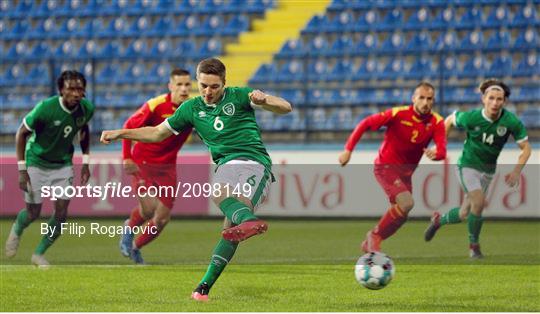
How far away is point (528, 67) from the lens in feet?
64.7

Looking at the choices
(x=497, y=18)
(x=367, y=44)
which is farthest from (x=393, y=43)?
(x=497, y=18)

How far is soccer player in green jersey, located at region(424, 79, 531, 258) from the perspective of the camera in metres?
12.5

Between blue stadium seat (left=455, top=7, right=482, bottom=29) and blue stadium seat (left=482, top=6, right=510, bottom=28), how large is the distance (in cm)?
15

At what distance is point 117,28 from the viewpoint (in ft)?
79.7

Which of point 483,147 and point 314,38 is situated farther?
point 314,38

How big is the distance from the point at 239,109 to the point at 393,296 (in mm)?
1915

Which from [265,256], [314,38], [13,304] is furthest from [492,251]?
[314,38]

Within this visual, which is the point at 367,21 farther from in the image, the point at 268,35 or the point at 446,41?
the point at 268,35

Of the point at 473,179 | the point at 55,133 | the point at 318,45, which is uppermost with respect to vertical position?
the point at 55,133

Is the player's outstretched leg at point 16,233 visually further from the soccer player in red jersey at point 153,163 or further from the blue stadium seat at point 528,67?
the blue stadium seat at point 528,67

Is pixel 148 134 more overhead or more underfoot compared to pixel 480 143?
more overhead

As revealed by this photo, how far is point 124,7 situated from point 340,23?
524 centimetres

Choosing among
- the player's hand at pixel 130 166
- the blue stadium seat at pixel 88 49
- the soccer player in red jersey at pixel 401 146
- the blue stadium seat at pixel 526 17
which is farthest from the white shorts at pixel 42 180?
the blue stadium seat at pixel 88 49

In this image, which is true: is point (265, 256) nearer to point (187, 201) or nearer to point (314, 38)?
point (187, 201)
